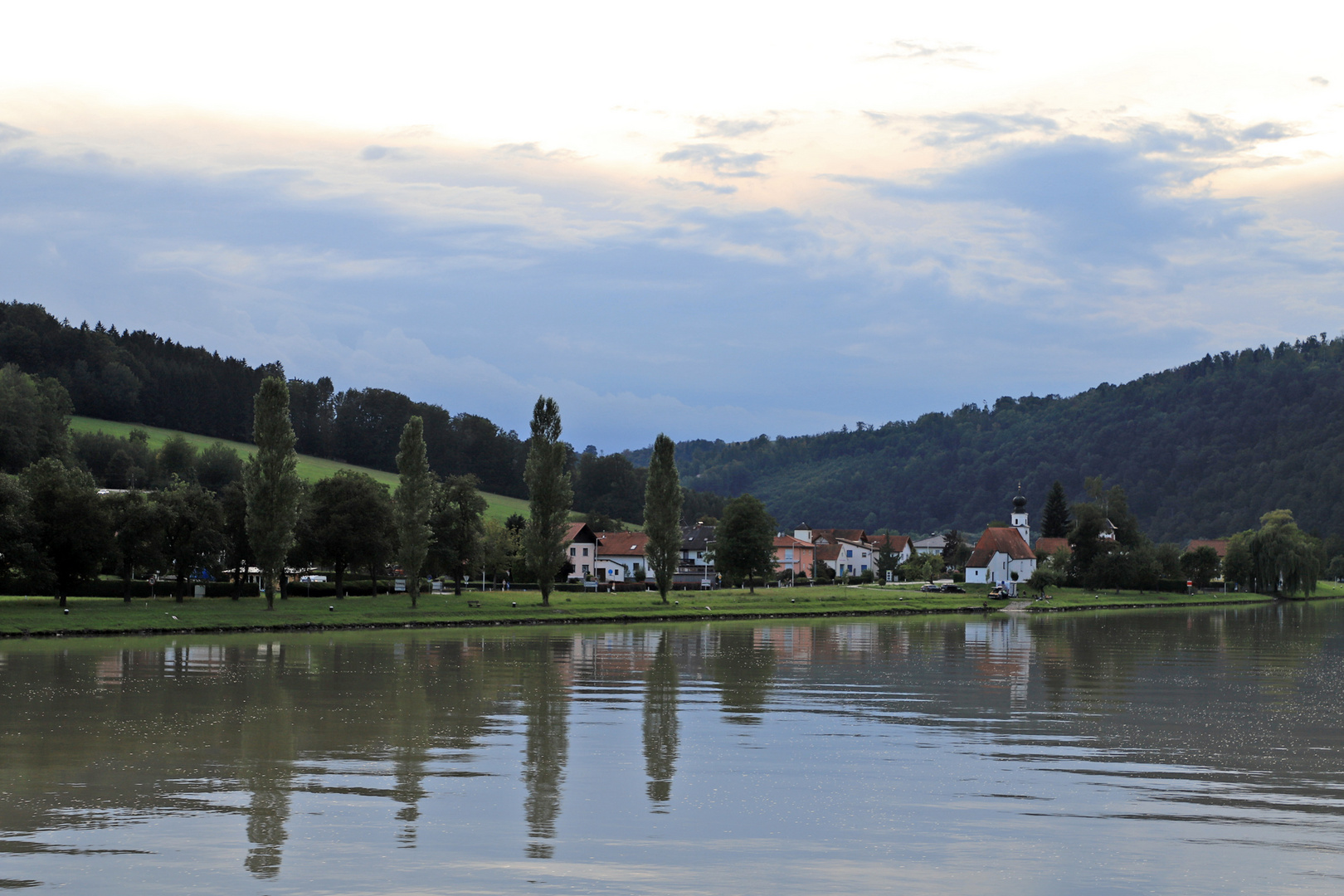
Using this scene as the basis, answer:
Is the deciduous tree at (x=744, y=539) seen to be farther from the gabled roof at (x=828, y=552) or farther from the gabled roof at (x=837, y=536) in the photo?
the gabled roof at (x=837, y=536)

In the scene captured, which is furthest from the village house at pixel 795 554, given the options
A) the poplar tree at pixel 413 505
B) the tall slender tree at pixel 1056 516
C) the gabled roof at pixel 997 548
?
the poplar tree at pixel 413 505

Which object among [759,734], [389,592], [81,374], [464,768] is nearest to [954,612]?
[389,592]

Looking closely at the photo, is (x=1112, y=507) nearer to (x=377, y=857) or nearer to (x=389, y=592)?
(x=389, y=592)

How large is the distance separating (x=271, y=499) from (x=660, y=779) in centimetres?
5070

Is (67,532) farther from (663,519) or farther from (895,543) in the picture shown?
(895,543)

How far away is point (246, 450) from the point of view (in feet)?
477

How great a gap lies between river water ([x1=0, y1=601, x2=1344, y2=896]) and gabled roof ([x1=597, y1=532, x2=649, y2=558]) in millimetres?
95683

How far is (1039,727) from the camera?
82.5ft

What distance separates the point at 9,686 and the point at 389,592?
Answer: 52.8 meters

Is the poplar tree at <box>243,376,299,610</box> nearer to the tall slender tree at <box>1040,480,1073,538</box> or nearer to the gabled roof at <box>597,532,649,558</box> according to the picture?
the gabled roof at <box>597,532,649,558</box>

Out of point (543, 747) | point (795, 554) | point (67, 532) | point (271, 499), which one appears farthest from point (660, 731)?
point (795, 554)

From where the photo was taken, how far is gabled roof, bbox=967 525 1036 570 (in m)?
125

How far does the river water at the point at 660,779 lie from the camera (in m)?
13.1

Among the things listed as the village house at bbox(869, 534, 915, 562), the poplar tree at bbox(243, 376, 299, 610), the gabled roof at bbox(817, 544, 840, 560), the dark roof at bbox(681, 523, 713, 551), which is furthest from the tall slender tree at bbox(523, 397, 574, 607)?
the village house at bbox(869, 534, 915, 562)
